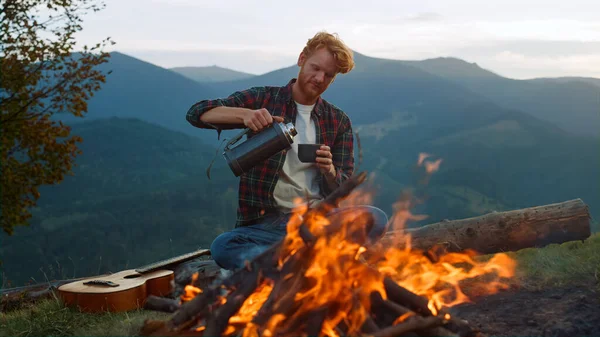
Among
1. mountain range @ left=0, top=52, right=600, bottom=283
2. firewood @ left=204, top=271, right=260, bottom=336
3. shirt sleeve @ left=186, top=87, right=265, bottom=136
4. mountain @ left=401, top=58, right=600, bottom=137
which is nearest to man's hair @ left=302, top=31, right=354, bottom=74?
shirt sleeve @ left=186, top=87, right=265, bottom=136

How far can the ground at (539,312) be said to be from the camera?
3143 millimetres

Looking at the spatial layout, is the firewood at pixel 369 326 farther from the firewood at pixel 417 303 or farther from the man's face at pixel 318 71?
the man's face at pixel 318 71

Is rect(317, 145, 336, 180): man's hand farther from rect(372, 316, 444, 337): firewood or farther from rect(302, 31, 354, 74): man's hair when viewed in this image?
rect(372, 316, 444, 337): firewood

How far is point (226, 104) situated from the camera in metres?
3.60

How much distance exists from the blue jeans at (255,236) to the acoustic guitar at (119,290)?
1.13 m

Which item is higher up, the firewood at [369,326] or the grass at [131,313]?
the firewood at [369,326]

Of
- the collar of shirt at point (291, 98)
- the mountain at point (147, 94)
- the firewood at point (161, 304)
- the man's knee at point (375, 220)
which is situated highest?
the mountain at point (147, 94)

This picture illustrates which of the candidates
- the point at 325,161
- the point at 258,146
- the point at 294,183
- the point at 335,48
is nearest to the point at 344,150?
the point at 294,183

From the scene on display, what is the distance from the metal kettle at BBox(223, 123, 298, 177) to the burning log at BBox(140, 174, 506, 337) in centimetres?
62

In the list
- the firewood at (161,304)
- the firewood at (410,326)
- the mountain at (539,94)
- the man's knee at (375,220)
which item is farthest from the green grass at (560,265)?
the mountain at (539,94)

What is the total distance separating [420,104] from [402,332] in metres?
78.9

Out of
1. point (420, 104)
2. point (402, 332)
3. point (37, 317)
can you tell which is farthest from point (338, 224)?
point (420, 104)

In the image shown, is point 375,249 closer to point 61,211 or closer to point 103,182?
point 61,211

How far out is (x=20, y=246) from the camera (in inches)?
1411
